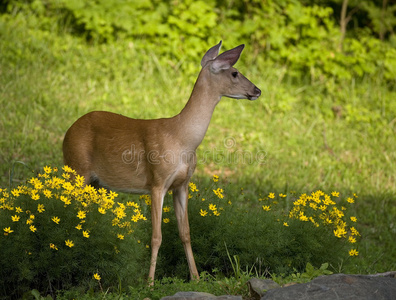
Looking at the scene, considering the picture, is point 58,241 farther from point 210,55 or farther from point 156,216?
point 210,55

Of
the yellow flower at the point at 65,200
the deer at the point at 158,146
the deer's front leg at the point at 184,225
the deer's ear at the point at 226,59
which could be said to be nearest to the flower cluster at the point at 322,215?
the deer's front leg at the point at 184,225

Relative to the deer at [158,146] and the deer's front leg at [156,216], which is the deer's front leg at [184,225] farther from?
the deer's front leg at [156,216]

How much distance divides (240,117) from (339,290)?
5905mm

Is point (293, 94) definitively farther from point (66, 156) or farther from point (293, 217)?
point (66, 156)

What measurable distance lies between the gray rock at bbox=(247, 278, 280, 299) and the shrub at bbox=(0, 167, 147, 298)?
0.94 metres

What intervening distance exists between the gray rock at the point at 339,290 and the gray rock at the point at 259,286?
126 mm

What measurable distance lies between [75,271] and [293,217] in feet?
6.63

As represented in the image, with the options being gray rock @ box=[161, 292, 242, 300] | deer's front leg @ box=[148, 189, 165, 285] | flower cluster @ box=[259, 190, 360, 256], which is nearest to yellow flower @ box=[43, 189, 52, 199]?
deer's front leg @ box=[148, 189, 165, 285]

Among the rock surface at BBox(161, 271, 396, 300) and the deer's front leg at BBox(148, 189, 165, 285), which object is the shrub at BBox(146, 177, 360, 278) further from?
the rock surface at BBox(161, 271, 396, 300)

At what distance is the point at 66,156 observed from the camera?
17.0ft

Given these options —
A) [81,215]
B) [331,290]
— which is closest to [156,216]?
[81,215]

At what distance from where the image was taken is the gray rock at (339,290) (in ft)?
11.6

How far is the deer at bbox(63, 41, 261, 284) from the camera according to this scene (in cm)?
466

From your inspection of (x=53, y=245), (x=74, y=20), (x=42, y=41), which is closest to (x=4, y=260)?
(x=53, y=245)
